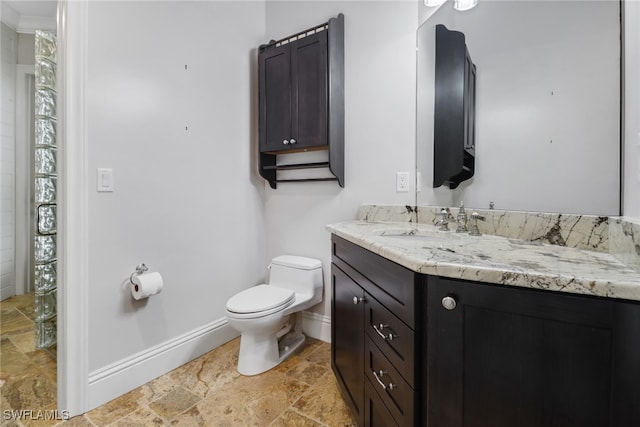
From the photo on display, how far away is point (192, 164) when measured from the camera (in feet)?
6.04

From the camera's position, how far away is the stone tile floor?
1.32 m

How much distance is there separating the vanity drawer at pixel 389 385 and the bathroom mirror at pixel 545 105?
0.85 metres

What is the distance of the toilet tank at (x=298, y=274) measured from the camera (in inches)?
76.8

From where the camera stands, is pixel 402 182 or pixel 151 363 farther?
pixel 402 182

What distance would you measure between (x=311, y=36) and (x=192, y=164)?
1.15 metres

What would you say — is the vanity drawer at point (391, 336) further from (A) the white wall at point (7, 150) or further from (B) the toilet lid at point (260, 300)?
(A) the white wall at point (7, 150)

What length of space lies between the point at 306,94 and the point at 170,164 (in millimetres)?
978

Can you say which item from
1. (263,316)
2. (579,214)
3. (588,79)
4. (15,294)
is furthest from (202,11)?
(15,294)

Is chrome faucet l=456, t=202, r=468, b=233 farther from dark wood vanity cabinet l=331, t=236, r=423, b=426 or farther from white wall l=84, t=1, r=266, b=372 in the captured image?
white wall l=84, t=1, r=266, b=372

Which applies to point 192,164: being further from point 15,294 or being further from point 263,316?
point 15,294

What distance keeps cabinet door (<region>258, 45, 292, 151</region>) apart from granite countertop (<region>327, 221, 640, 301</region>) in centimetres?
123

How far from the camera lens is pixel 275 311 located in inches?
64.0

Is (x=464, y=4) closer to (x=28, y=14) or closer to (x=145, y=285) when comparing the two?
(x=145, y=285)

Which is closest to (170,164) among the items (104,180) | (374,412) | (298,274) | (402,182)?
(104,180)
